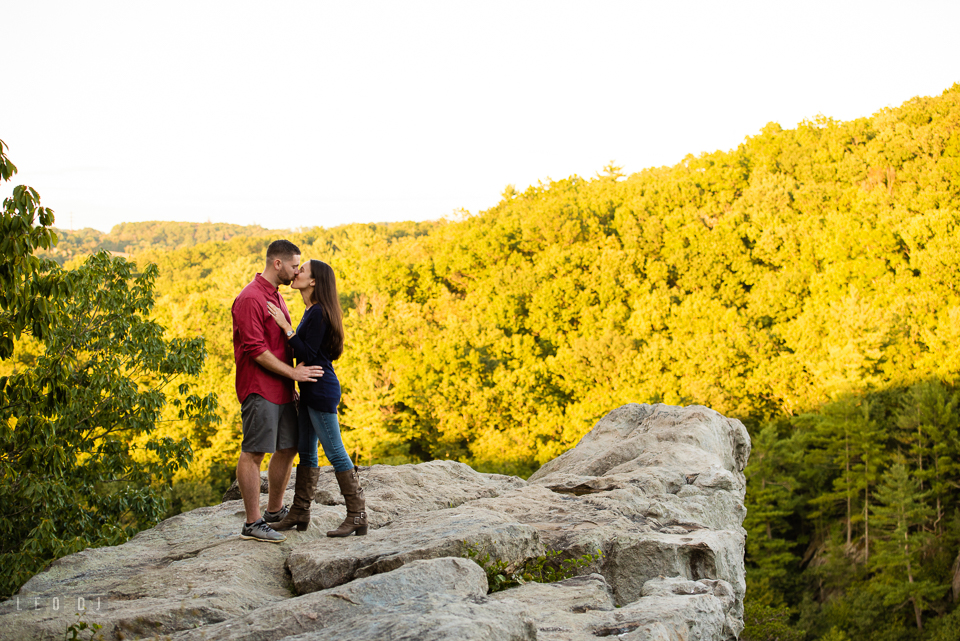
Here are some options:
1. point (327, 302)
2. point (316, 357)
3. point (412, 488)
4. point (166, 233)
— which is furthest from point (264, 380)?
point (166, 233)

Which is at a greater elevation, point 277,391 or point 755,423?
point 277,391

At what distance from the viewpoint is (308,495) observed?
17.4ft

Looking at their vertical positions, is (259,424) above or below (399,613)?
above

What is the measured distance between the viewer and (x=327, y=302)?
4.97 meters

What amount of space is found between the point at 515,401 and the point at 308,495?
24.9 metres

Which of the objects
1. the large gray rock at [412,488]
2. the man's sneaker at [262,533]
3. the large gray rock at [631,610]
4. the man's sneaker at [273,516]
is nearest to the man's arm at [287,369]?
the man's sneaker at [262,533]

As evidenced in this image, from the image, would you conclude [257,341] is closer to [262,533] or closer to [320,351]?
[320,351]

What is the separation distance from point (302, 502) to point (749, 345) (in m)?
28.5

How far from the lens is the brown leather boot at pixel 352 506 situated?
5195mm

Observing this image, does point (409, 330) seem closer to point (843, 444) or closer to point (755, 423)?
point (755, 423)

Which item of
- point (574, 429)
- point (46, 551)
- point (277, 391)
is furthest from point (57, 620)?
point (574, 429)

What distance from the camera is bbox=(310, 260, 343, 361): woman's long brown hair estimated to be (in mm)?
4949

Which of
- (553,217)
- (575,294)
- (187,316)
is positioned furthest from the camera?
(553,217)

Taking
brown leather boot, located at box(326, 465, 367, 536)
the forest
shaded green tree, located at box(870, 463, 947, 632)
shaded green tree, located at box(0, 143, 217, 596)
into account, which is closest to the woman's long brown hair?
brown leather boot, located at box(326, 465, 367, 536)
